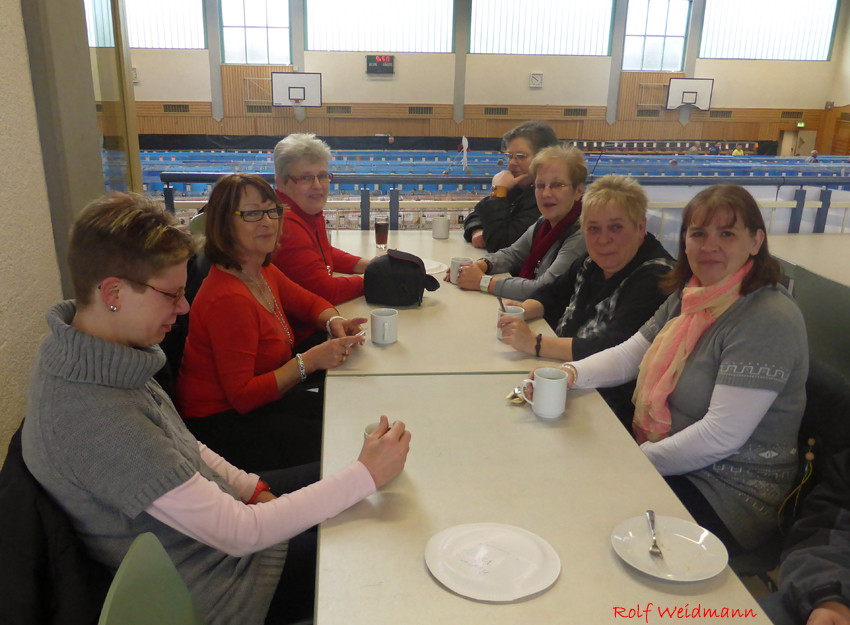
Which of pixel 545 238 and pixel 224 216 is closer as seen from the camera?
pixel 224 216

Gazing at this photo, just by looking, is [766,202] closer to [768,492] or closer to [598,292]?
[598,292]

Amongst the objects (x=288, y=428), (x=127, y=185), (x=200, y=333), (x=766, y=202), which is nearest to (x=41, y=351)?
(x=200, y=333)

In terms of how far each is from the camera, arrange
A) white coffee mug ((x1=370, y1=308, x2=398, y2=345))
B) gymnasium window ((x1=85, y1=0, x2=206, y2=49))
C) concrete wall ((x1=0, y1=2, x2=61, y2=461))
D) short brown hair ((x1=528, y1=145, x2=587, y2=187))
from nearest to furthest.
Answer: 1. concrete wall ((x1=0, y1=2, x2=61, y2=461))
2. white coffee mug ((x1=370, y1=308, x2=398, y2=345))
3. short brown hair ((x1=528, y1=145, x2=587, y2=187))
4. gymnasium window ((x1=85, y1=0, x2=206, y2=49))

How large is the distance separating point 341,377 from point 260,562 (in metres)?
0.60

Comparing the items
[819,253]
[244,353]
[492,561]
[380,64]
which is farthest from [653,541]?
[380,64]

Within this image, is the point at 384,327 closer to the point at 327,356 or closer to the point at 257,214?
the point at 327,356

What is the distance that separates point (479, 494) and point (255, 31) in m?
13.1

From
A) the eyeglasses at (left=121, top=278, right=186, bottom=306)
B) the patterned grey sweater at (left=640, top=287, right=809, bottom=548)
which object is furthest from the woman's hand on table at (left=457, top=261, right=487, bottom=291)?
the eyeglasses at (left=121, top=278, right=186, bottom=306)

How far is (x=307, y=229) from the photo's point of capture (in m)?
2.63

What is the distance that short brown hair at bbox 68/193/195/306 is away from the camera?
1087 millimetres

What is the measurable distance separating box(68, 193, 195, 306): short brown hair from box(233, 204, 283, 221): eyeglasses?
803 millimetres

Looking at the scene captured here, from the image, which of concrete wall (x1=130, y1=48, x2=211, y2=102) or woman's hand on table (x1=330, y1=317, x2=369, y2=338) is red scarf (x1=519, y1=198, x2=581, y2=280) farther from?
concrete wall (x1=130, y1=48, x2=211, y2=102)

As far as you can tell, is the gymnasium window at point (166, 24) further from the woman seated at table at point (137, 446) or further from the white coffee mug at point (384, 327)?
the woman seated at table at point (137, 446)

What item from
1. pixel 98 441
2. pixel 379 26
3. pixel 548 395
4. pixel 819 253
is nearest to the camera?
pixel 98 441
